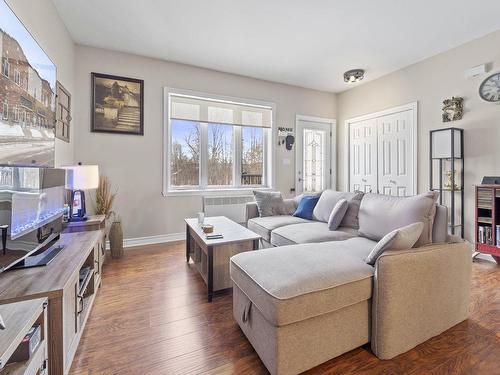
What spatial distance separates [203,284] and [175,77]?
3048 mm

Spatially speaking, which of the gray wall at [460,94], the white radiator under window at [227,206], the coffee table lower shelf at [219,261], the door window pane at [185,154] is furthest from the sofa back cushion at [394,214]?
the door window pane at [185,154]

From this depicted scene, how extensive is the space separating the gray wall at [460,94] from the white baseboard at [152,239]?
12.5 feet

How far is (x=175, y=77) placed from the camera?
3.76 m

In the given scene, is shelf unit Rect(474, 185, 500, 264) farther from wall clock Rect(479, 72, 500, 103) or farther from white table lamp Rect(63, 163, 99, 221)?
white table lamp Rect(63, 163, 99, 221)

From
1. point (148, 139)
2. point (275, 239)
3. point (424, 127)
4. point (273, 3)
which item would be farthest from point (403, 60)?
point (148, 139)

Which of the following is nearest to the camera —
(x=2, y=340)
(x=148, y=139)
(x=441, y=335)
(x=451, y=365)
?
(x=2, y=340)

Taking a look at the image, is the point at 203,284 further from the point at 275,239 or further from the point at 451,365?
the point at 451,365

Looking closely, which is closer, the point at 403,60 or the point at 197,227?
the point at 197,227

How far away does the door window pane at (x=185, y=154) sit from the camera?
3873mm

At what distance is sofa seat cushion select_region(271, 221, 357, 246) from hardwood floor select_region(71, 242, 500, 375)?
79cm

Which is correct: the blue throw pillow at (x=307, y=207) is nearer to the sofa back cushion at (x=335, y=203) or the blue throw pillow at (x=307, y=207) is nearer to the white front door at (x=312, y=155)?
the sofa back cushion at (x=335, y=203)

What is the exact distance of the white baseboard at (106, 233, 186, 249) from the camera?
354cm

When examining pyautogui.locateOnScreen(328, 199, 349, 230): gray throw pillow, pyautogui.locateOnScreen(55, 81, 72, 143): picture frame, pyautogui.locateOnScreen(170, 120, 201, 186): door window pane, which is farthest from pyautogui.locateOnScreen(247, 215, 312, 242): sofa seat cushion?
pyautogui.locateOnScreen(55, 81, 72, 143): picture frame

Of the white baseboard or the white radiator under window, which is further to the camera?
the white radiator under window
